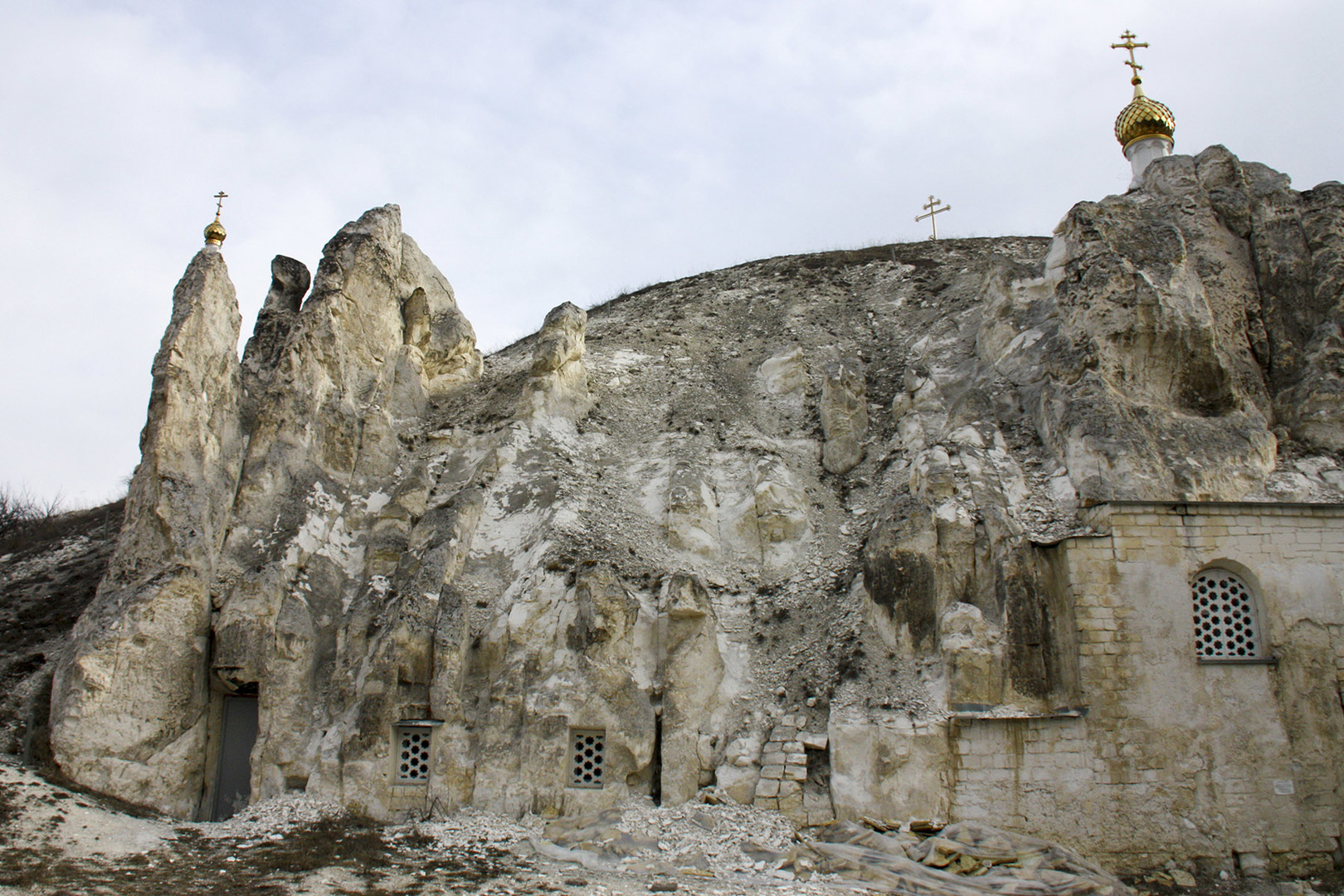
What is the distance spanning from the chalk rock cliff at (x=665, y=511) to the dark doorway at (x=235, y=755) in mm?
384

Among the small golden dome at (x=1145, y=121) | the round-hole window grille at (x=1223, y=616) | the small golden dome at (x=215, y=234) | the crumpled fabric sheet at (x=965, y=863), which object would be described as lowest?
the crumpled fabric sheet at (x=965, y=863)

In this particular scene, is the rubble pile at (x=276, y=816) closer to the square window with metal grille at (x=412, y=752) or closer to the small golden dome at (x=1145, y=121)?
the square window with metal grille at (x=412, y=752)

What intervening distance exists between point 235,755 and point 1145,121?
22.0m

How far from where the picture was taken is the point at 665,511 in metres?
16.3

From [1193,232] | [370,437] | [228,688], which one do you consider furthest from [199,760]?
[1193,232]

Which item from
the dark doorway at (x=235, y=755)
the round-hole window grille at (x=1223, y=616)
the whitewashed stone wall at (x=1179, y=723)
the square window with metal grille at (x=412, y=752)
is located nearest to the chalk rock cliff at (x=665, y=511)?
the square window with metal grille at (x=412, y=752)

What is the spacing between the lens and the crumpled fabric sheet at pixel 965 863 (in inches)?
416

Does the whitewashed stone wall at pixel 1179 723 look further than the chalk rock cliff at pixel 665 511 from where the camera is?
No

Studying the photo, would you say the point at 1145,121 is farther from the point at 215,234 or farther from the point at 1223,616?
the point at 215,234

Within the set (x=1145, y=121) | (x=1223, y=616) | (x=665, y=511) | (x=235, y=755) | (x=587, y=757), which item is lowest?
(x=235, y=755)

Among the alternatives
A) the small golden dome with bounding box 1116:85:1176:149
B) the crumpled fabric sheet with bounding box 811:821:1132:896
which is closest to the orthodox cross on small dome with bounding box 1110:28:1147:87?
the small golden dome with bounding box 1116:85:1176:149

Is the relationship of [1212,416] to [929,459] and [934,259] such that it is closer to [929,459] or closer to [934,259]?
[929,459]

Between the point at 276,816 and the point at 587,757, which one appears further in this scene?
the point at 587,757

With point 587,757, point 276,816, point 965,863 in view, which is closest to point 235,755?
point 276,816
